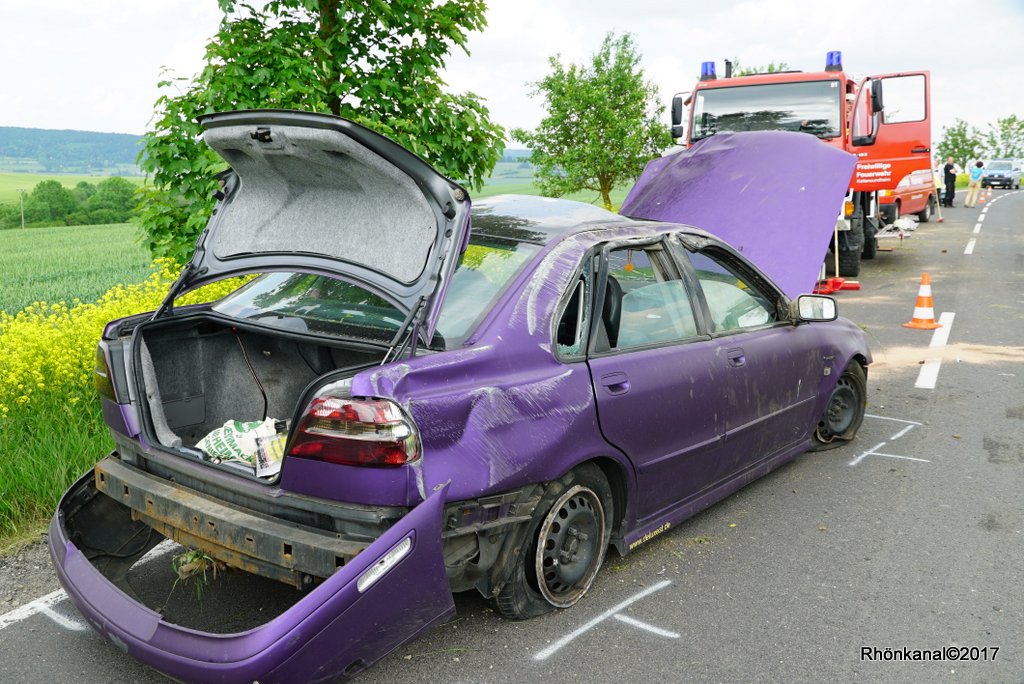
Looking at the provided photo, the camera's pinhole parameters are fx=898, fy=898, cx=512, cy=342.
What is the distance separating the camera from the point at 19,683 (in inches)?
126

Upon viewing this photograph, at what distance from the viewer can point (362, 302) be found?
3938 millimetres

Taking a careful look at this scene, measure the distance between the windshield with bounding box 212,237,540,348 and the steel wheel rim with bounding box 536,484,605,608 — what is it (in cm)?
82

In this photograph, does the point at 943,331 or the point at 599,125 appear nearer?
the point at 943,331

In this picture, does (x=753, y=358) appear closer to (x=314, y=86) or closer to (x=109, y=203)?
(x=314, y=86)

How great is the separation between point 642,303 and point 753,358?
83cm

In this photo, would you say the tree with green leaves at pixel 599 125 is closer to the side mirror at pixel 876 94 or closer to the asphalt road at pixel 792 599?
the side mirror at pixel 876 94

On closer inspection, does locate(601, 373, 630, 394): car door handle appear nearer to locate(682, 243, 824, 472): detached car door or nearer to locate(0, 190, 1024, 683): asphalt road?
locate(682, 243, 824, 472): detached car door

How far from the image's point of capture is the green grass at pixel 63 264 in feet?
44.8

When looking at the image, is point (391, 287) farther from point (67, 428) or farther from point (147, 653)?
point (67, 428)

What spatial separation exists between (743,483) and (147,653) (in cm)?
305

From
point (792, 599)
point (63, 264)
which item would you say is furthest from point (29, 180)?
point (792, 599)

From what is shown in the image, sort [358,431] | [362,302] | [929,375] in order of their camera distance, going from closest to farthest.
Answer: [358,431]
[362,302]
[929,375]

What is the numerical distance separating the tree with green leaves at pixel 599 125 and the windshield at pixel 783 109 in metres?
6.08

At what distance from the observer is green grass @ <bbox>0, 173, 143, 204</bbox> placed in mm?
26469
